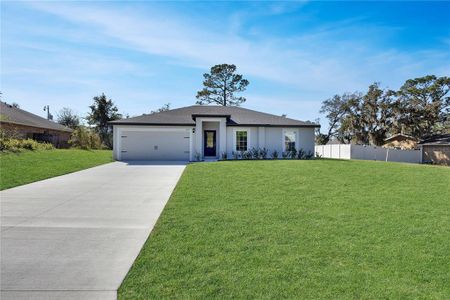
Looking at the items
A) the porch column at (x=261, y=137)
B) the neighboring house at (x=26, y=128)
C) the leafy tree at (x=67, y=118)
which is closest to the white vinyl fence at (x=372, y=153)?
the porch column at (x=261, y=137)

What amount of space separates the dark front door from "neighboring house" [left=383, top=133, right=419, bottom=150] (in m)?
27.4

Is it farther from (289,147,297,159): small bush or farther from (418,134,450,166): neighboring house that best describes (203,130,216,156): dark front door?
(418,134,450,166): neighboring house

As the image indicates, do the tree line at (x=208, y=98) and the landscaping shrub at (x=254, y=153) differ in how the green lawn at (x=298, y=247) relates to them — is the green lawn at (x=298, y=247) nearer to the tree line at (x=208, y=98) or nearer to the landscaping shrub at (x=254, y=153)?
the landscaping shrub at (x=254, y=153)

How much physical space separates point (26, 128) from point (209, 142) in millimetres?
18261

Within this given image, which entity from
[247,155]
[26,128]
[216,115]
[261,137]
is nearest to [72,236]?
[216,115]

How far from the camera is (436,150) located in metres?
30.9

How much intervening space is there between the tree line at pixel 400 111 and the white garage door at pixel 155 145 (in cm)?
2847

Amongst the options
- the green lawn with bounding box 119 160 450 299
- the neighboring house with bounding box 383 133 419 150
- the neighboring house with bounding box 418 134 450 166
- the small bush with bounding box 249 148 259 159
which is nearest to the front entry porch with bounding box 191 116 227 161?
the small bush with bounding box 249 148 259 159

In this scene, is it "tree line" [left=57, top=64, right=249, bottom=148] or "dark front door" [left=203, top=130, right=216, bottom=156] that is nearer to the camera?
"dark front door" [left=203, top=130, right=216, bottom=156]

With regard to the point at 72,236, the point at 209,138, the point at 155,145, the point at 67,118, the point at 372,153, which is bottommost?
the point at 72,236

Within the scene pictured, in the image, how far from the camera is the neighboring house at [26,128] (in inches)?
953

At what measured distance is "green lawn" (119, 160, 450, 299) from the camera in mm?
3455

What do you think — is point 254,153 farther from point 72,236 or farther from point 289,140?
point 72,236

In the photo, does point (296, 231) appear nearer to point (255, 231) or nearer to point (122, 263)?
point (255, 231)
